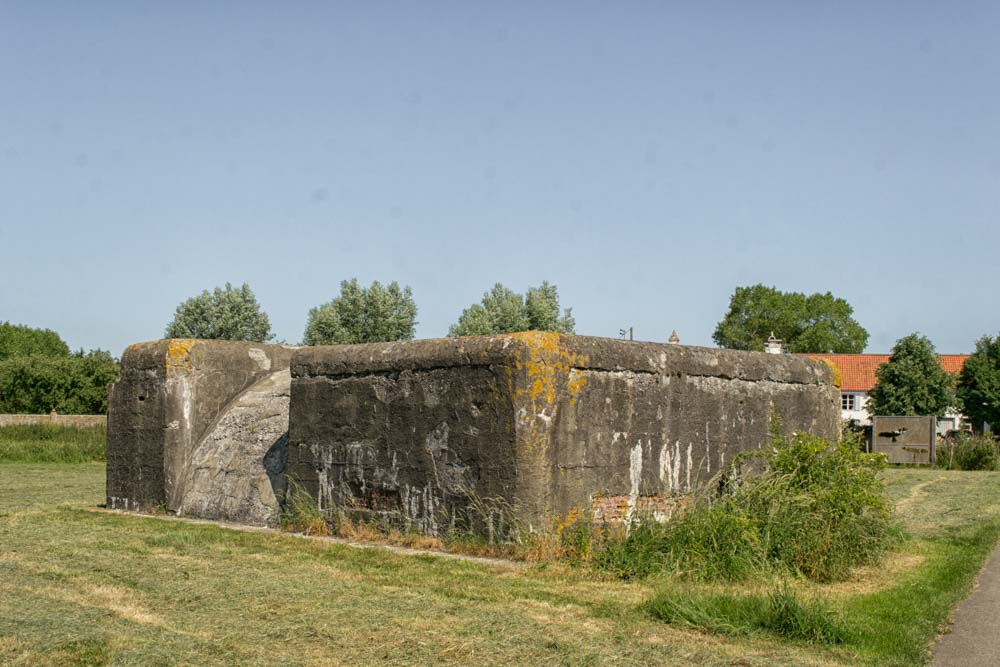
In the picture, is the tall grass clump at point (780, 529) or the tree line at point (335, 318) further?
the tree line at point (335, 318)

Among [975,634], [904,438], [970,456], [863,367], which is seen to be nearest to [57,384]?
[904,438]

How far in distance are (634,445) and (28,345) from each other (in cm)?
7515

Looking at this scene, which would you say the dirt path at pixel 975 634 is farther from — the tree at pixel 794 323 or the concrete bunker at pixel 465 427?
the tree at pixel 794 323

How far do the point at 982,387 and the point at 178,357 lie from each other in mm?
53627

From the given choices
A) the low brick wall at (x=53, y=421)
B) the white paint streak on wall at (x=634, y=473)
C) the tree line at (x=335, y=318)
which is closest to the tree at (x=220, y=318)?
the tree line at (x=335, y=318)

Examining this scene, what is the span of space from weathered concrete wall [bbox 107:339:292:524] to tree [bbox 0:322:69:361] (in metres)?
65.0

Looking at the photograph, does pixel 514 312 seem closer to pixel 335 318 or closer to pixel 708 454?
pixel 335 318

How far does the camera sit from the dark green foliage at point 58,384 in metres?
43.7

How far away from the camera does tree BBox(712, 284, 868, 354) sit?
80.1 metres

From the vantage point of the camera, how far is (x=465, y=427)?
808 cm

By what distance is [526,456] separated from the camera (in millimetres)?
7641

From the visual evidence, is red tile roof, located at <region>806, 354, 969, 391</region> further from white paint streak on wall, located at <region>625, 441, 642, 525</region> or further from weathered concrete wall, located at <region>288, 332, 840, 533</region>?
white paint streak on wall, located at <region>625, 441, 642, 525</region>

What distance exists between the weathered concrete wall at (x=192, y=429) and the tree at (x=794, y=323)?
72088mm

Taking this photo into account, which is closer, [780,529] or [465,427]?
[780,529]
